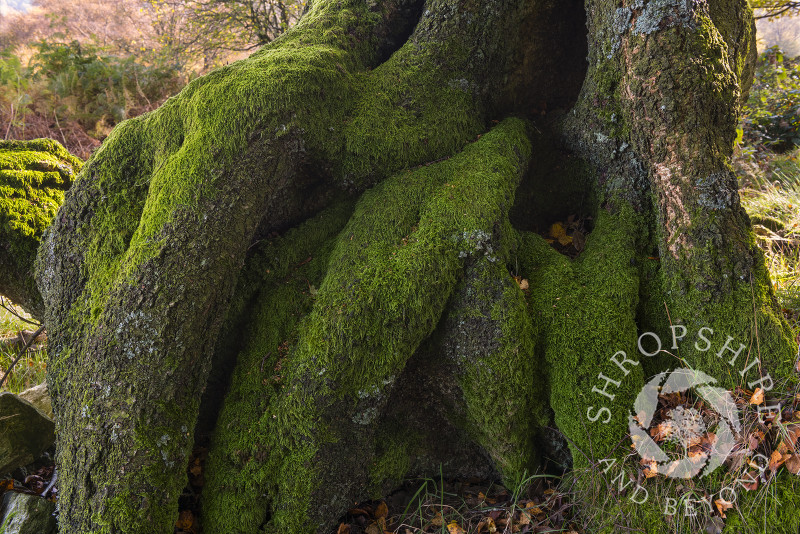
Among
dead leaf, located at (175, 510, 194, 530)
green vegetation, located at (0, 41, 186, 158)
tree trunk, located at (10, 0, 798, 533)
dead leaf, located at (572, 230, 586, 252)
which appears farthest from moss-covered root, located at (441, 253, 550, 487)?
green vegetation, located at (0, 41, 186, 158)

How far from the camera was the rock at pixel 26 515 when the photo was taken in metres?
2.63

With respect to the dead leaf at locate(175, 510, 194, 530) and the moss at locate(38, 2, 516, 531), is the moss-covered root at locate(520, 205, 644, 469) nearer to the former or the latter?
the moss at locate(38, 2, 516, 531)

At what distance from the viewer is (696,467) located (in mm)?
2281

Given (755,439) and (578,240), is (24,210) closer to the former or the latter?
(578,240)

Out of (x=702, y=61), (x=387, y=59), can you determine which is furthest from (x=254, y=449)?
(x=702, y=61)

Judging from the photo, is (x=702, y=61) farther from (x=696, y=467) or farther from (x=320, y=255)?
(x=320, y=255)

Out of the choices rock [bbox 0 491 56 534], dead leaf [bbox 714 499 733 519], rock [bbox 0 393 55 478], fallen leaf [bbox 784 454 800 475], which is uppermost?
rock [bbox 0 393 55 478]

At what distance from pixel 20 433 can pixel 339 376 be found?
2495 millimetres

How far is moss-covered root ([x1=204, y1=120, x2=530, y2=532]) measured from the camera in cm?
253

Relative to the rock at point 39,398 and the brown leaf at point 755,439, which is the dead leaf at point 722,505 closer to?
the brown leaf at point 755,439

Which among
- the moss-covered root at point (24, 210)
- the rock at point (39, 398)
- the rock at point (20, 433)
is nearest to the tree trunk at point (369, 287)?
the moss-covered root at point (24, 210)

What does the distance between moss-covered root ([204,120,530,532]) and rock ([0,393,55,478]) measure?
1604 millimetres

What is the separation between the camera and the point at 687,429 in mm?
2363

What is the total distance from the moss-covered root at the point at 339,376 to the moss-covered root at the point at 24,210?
184 centimetres
